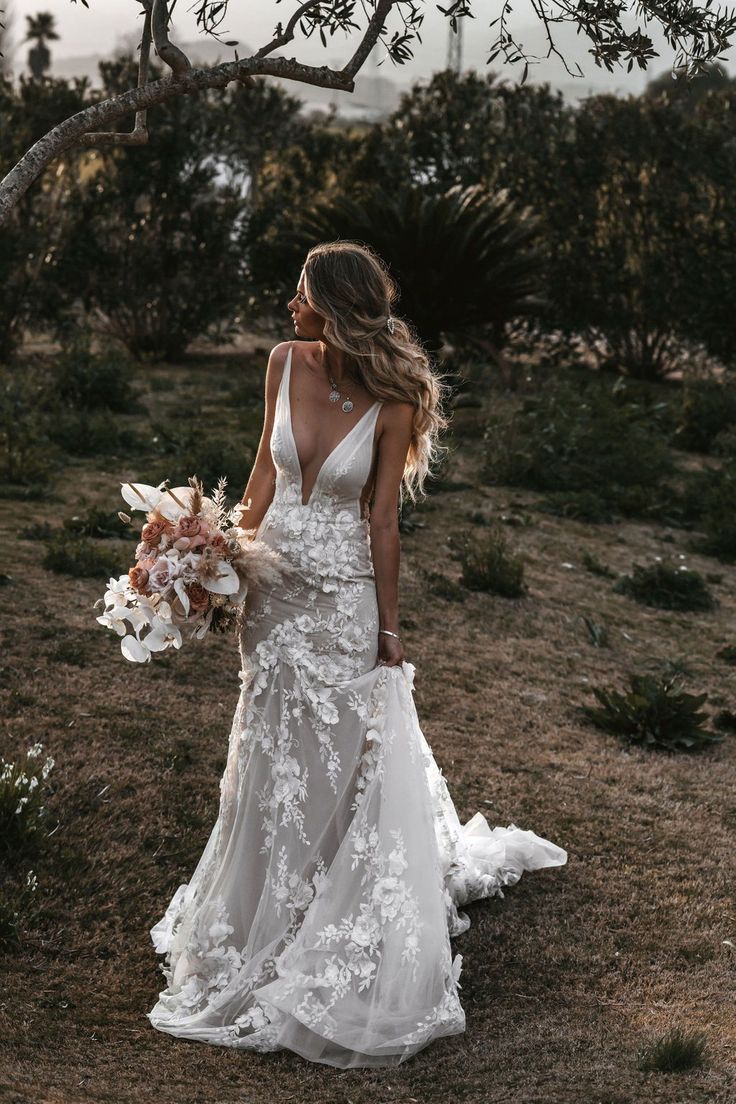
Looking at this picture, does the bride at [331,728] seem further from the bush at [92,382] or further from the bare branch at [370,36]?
the bush at [92,382]

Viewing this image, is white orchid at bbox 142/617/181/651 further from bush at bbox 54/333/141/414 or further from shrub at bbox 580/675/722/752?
bush at bbox 54/333/141/414

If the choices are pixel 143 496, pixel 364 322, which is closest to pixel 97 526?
pixel 143 496

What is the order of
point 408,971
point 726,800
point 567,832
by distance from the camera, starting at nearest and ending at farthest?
1. point 408,971
2. point 567,832
3. point 726,800

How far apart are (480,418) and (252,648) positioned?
8.25 metres

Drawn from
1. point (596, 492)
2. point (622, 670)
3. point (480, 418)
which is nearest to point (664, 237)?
point (480, 418)

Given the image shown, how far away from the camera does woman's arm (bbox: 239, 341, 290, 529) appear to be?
4012 mm

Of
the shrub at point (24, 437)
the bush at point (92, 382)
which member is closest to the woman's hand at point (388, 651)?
the shrub at point (24, 437)

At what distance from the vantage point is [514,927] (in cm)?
459

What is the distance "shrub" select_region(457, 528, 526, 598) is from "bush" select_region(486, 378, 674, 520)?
6.63ft

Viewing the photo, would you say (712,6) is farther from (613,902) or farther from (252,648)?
(613,902)

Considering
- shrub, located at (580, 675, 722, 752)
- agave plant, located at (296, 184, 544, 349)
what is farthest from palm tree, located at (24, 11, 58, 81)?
shrub, located at (580, 675, 722, 752)

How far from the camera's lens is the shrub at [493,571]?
26.6ft

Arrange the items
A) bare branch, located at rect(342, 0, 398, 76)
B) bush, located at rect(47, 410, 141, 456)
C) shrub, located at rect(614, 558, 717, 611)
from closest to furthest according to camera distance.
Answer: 1. bare branch, located at rect(342, 0, 398, 76)
2. shrub, located at rect(614, 558, 717, 611)
3. bush, located at rect(47, 410, 141, 456)

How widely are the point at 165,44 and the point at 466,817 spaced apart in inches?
131
